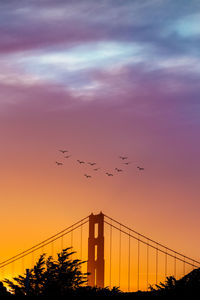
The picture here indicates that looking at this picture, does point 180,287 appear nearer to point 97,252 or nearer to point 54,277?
point 54,277

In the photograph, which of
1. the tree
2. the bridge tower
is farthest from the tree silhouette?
the bridge tower

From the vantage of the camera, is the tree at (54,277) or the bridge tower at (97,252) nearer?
the tree at (54,277)

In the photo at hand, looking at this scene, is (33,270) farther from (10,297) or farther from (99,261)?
(99,261)

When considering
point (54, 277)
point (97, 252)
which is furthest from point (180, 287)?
point (97, 252)

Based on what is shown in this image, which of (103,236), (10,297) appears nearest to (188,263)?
(103,236)

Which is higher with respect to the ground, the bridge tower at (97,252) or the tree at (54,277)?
the bridge tower at (97,252)

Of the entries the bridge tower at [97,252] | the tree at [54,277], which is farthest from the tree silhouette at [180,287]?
the bridge tower at [97,252]

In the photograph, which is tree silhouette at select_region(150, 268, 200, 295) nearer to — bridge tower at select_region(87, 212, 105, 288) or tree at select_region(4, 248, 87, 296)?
tree at select_region(4, 248, 87, 296)

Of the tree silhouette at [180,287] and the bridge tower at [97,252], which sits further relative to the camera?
the bridge tower at [97,252]

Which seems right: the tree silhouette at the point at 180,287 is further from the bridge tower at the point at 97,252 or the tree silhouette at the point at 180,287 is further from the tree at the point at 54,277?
the bridge tower at the point at 97,252
